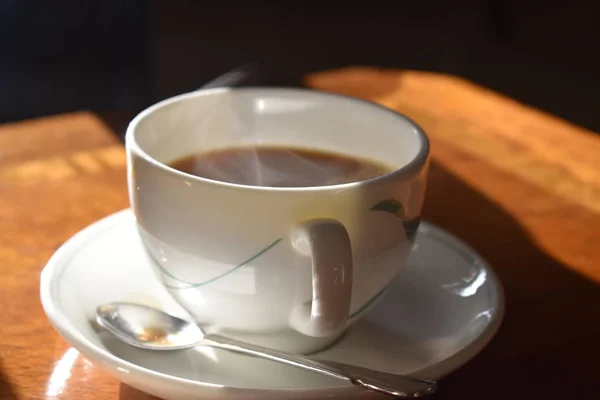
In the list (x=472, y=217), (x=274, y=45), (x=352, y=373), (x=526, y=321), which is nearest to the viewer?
(x=352, y=373)

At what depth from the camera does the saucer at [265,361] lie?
348 mm

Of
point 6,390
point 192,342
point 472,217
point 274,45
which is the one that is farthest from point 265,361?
point 274,45

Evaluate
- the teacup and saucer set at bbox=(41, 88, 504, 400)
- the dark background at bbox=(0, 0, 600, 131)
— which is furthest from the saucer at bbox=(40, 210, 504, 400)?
the dark background at bbox=(0, 0, 600, 131)

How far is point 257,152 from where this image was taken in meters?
0.52

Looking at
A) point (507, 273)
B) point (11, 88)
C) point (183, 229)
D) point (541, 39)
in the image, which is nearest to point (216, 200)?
point (183, 229)

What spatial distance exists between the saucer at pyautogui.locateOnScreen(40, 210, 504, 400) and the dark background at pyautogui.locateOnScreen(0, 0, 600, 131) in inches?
48.8

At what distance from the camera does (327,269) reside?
36cm

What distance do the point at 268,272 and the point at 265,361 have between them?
6 centimetres

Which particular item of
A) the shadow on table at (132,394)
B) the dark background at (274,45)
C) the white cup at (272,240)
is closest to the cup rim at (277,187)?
the white cup at (272,240)

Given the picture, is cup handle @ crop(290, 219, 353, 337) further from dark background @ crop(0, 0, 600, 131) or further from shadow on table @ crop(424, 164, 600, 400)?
dark background @ crop(0, 0, 600, 131)

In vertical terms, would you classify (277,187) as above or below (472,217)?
above

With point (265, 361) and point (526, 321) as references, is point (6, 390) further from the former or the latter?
point (526, 321)

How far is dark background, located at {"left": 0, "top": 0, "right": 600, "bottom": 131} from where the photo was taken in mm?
1889

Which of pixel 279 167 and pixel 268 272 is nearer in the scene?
pixel 268 272
